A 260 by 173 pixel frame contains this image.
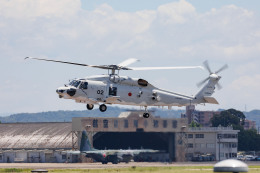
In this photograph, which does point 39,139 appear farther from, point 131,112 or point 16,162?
point 131,112

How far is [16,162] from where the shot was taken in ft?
602

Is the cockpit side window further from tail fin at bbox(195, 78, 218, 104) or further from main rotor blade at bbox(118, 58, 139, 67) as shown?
tail fin at bbox(195, 78, 218, 104)

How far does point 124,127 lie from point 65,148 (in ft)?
57.4

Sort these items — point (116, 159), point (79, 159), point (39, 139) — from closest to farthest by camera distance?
point (116, 159) → point (79, 159) → point (39, 139)

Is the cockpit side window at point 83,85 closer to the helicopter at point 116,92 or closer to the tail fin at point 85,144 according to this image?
the helicopter at point 116,92

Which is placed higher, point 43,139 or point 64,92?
point 64,92

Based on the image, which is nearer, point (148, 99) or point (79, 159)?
point (148, 99)

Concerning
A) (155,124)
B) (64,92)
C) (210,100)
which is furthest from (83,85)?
(155,124)

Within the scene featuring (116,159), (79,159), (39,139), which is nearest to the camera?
(116,159)

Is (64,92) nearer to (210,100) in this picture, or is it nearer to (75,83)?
(75,83)

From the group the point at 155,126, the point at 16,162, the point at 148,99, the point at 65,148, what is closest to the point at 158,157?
the point at 155,126

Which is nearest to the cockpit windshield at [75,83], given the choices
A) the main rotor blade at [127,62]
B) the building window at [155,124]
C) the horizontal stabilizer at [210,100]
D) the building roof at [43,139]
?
the main rotor blade at [127,62]

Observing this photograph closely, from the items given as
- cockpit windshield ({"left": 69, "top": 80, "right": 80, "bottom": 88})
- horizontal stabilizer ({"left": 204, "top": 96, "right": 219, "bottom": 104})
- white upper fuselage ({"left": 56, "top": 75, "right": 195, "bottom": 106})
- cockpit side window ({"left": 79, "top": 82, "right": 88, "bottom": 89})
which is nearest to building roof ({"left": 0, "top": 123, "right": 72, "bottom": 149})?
horizontal stabilizer ({"left": 204, "top": 96, "right": 219, "bottom": 104})

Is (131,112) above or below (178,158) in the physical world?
above
